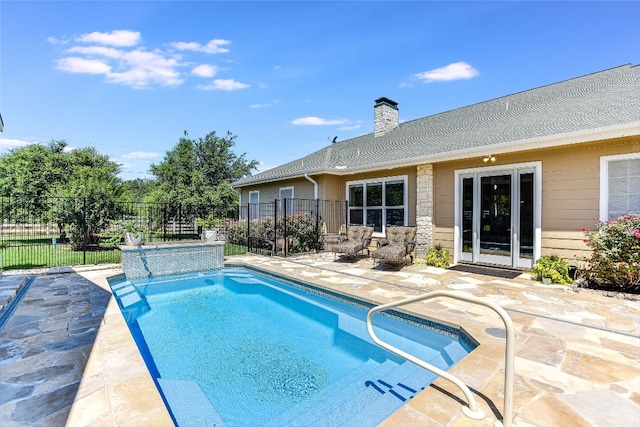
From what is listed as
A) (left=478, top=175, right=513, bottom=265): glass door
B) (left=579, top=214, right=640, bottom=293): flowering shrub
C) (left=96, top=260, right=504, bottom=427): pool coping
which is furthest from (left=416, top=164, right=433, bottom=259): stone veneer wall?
(left=96, top=260, right=504, bottom=427): pool coping

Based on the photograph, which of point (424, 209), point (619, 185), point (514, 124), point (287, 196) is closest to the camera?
point (619, 185)

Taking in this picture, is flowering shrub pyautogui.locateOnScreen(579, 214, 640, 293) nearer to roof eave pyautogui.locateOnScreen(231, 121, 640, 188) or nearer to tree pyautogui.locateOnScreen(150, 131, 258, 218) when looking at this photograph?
roof eave pyautogui.locateOnScreen(231, 121, 640, 188)

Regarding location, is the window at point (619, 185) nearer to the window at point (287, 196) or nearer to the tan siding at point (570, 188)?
the tan siding at point (570, 188)

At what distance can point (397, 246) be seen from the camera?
8.38m

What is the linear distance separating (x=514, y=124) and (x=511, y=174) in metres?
1.67

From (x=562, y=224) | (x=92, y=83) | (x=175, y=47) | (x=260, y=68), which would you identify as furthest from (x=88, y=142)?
(x=562, y=224)

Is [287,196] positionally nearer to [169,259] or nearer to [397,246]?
[169,259]

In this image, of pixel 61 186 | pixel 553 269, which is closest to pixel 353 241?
pixel 553 269

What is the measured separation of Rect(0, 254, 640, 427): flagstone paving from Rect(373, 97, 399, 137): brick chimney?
9.36 metres

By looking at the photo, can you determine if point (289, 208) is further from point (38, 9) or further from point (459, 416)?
point (459, 416)

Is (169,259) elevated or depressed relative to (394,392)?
elevated

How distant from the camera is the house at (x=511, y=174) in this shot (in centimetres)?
629

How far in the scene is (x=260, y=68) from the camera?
1379 centimetres

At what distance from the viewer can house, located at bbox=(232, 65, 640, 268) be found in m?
6.29
